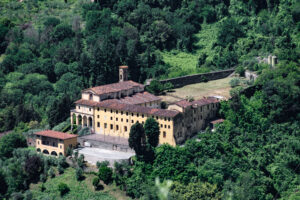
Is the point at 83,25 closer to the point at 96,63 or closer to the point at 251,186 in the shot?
the point at 96,63

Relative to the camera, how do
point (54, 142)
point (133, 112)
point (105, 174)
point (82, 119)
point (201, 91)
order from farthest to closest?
point (201, 91) < point (82, 119) < point (133, 112) < point (54, 142) < point (105, 174)

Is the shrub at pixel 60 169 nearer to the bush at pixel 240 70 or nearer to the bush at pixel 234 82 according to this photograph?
the bush at pixel 234 82

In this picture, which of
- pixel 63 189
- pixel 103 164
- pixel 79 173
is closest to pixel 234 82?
pixel 103 164

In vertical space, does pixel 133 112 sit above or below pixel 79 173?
above

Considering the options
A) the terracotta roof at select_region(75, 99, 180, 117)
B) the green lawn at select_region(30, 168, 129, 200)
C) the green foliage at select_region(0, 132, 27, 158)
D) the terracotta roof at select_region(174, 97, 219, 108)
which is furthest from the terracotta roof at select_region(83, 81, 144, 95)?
the green lawn at select_region(30, 168, 129, 200)

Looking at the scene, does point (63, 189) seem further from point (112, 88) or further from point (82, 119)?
point (112, 88)

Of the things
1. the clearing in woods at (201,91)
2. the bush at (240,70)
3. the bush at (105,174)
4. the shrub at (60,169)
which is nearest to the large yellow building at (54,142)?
A: the shrub at (60,169)

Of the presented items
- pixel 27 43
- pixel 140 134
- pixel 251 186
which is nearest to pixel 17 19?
pixel 27 43
